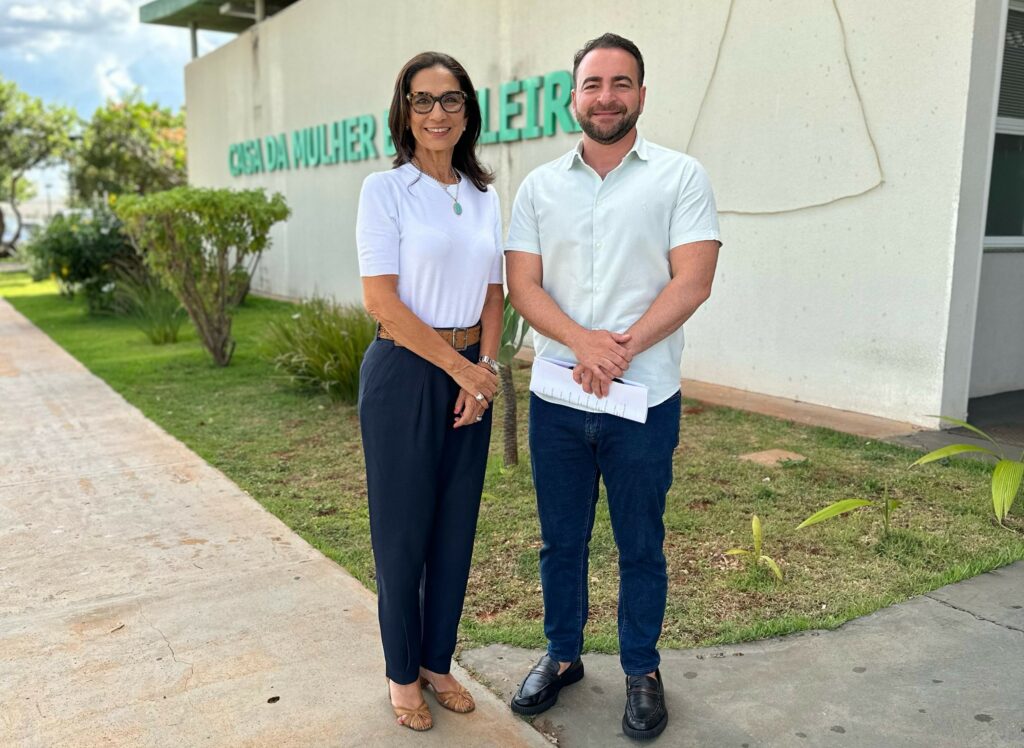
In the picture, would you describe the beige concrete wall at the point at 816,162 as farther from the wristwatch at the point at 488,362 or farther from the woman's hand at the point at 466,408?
the woman's hand at the point at 466,408

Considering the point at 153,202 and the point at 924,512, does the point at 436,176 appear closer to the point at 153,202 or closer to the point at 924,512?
the point at 924,512

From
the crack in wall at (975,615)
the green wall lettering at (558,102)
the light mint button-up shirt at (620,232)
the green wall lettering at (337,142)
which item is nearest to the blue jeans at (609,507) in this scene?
the light mint button-up shirt at (620,232)

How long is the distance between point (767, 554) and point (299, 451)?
121 inches

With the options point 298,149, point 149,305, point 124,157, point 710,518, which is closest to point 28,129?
point 124,157

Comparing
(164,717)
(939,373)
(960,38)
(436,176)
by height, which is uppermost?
(960,38)

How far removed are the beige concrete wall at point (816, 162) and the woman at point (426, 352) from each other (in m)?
4.01

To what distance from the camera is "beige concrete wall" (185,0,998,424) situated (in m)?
5.52

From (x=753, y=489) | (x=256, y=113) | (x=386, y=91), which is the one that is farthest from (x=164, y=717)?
(x=256, y=113)

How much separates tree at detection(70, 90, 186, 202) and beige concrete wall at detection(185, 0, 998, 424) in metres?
20.4

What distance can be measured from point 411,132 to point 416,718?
162 centimetres

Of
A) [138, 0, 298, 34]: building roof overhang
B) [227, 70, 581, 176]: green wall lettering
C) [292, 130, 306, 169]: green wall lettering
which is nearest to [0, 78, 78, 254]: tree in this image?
[138, 0, 298, 34]: building roof overhang

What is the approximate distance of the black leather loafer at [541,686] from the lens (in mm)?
2576

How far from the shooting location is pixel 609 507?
247 cm

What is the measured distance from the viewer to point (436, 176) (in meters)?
2.46
